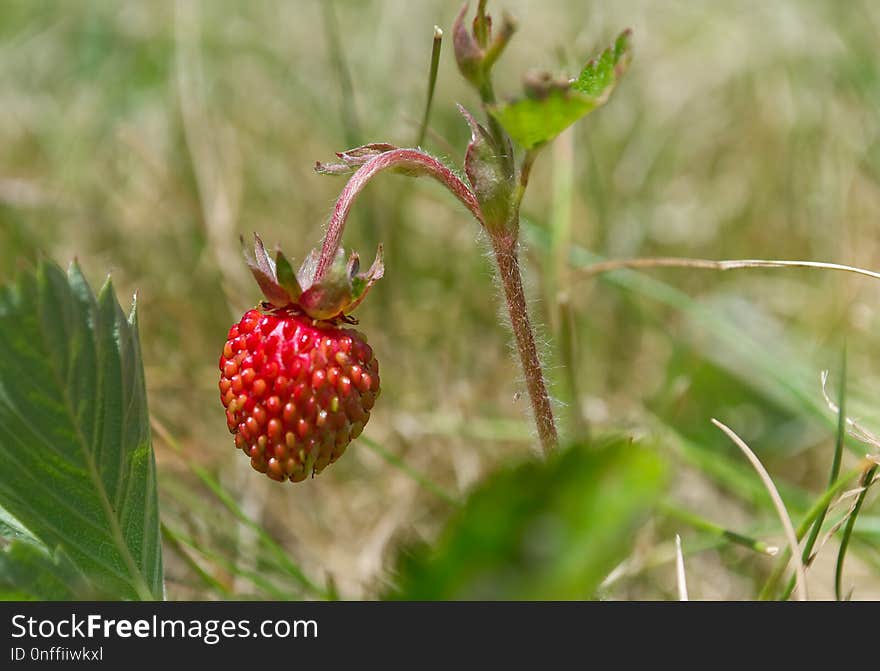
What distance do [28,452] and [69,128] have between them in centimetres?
254

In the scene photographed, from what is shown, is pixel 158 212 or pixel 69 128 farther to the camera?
pixel 69 128

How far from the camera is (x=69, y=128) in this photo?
3.27m

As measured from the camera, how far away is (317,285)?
3.61 ft

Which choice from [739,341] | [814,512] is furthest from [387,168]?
[739,341]

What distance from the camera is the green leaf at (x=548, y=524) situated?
0.60m

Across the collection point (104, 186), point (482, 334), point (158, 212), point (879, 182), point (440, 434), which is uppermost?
point (104, 186)

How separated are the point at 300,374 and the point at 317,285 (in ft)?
0.34

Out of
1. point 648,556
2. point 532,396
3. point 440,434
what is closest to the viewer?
point 532,396

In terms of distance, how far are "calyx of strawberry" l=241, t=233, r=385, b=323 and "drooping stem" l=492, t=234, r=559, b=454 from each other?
0.47 feet

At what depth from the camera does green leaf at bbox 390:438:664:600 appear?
60 centimetres

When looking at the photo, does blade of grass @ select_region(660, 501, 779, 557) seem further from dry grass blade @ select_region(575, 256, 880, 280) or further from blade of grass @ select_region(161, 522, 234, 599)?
blade of grass @ select_region(161, 522, 234, 599)

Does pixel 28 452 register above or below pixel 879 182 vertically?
below

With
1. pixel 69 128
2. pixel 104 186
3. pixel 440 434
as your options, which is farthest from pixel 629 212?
pixel 69 128
